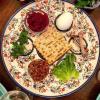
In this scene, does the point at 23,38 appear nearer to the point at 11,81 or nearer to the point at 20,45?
the point at 20,45

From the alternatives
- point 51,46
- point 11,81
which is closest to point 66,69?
point 51,46

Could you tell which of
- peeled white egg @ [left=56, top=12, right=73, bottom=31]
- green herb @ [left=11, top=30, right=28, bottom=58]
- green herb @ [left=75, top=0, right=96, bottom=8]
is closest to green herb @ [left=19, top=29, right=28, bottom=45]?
green herb @ [left=11, top=30, right=28, bottom=58]

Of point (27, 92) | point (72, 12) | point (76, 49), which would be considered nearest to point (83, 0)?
point (72, 12)

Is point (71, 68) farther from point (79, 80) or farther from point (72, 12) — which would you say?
point (72, 12)

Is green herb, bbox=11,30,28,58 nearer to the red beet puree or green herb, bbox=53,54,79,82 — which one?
the red beet puree

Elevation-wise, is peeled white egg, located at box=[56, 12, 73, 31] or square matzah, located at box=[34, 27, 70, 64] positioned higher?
peeled white egg, located at box=[56, 12, 73, 31]

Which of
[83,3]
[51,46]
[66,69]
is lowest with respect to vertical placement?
[66,69]

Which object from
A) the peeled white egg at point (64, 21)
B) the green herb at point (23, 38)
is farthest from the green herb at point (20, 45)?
the peeled white egg at point (64, 21)
